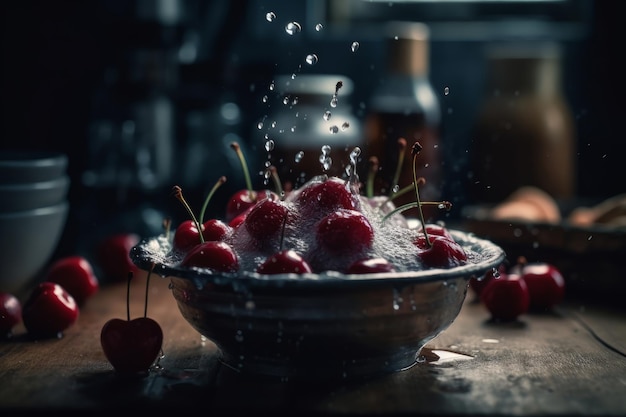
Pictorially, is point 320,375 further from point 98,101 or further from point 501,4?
point 501,4

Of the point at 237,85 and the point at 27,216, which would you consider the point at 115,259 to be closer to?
the point at 27,216

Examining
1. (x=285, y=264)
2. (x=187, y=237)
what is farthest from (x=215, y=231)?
(x=285, y=264)

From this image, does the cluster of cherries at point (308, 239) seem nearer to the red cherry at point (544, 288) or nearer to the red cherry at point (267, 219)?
the red cherry at point (267, 219)

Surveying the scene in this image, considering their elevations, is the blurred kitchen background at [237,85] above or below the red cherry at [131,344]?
above

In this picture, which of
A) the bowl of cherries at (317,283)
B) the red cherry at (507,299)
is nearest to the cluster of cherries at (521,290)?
the red cherry at (507,299)

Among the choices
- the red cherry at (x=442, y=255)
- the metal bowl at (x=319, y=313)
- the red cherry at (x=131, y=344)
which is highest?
the red cherry at (x=442, y=255)

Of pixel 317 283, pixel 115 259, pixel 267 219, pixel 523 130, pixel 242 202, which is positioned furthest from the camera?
pixel 523 130

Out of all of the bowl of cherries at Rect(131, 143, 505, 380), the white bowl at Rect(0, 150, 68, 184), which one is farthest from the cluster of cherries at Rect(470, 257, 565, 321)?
the white bowl at Rect(0, 150, 68, 184)
